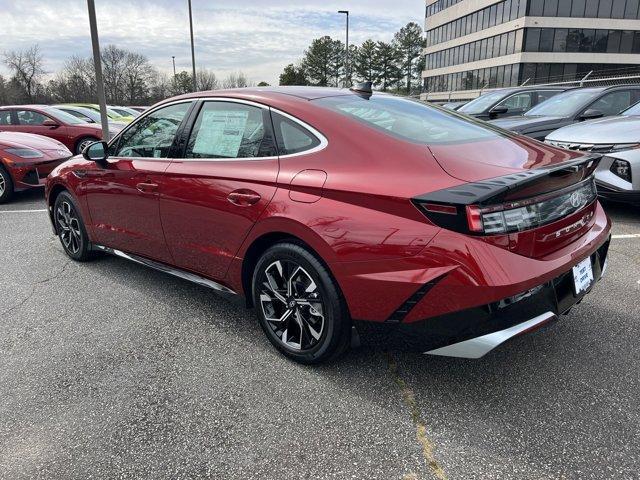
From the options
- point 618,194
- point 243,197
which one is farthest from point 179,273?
point 618,194

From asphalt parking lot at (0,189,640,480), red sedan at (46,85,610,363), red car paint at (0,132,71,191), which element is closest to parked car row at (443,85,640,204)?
asphalt parking lot at (0,189,640,480)

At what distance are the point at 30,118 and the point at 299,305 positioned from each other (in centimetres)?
1108

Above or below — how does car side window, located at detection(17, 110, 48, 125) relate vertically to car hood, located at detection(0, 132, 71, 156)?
above

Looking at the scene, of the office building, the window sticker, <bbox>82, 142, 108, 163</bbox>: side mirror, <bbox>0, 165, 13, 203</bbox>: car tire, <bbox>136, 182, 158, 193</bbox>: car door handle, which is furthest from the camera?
the office building

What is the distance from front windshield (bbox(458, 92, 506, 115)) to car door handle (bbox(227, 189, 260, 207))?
28.0 feet

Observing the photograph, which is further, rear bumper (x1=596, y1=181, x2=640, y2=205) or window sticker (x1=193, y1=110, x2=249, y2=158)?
rear bumper (x1=596, y1=181, x2=640, y2=205)

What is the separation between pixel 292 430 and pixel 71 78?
67.6 meters

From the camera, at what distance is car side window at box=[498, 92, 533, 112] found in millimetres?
10414

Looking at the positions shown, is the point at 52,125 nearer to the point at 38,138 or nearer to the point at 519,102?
the point at 38,138

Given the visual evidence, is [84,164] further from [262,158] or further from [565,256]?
[565,256]

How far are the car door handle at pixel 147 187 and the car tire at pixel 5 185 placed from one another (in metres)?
5.54

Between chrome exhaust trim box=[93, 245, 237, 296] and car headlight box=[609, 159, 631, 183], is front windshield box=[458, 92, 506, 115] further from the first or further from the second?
chrome exhaust trim box=[93, 245, 237, 296]

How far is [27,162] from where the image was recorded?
7.82 metres

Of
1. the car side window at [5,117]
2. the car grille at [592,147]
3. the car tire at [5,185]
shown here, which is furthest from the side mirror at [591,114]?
the car side window at [5,117]
